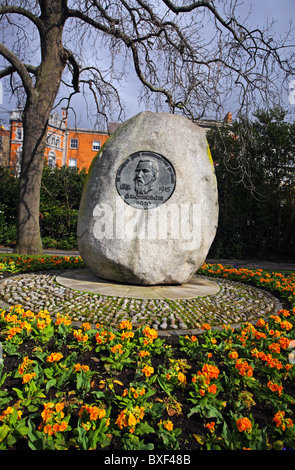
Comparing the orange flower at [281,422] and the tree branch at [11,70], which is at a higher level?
the tree branch at [11,70]

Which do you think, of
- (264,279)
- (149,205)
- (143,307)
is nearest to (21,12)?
(149,205)

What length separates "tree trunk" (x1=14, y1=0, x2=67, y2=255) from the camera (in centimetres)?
894

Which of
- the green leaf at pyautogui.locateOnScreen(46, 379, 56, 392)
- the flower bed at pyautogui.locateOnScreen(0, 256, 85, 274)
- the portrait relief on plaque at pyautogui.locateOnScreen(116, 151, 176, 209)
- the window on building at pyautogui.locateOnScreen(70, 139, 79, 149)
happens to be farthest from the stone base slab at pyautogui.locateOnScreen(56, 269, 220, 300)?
the window on building at pyautogui.locateOnScreen(70, 139, 79, 149)

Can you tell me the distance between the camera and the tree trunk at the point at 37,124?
8.94 meters

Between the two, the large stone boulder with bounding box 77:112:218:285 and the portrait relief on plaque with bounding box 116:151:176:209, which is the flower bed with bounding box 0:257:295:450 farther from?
the portrait relief on plaque with bounding box 116:151:176:209

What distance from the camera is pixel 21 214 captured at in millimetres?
8922

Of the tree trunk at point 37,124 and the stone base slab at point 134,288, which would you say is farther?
the tree trunk at point 37,124

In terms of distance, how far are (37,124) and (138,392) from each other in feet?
29.7

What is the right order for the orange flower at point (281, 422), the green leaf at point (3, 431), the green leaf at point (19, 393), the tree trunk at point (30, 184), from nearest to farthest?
the green leaf at point (3, 431) < the orange flower at point (281, 422) < the green leaf at point (19, 393) < the tree trunk at point (30, 184)

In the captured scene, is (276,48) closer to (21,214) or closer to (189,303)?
(189,303)

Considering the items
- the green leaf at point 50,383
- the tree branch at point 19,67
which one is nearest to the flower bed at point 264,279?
the green leaf at point 50,383

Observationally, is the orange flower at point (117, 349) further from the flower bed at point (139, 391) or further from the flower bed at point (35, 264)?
the flower bed at point (35, 264)

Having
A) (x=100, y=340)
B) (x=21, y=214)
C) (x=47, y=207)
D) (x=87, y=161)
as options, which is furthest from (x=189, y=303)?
(x=87, y=161)

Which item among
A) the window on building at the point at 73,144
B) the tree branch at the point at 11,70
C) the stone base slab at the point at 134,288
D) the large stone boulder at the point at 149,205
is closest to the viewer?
the stone base slab at the point at 134,288
